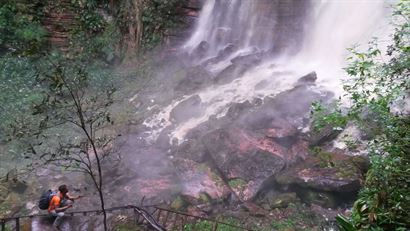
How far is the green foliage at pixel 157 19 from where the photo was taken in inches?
726

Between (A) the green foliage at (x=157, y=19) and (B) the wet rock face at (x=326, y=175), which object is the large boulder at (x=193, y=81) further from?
(B) the wet rock face at (x=326, y=175)

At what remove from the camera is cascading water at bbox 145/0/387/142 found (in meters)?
15.4

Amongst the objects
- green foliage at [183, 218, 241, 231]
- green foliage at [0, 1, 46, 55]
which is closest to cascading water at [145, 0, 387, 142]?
green foliage at [183, 218, 241, 231]

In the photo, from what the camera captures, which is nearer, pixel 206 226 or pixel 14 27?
pixel 206 226

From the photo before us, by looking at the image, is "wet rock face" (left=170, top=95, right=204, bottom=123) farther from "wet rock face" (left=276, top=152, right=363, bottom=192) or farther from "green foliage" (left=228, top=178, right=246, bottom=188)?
"wet rock face" (left=276, top=152, right=363, bottom=192)

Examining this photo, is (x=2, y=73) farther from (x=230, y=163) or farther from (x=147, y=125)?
(x=230, y=163)

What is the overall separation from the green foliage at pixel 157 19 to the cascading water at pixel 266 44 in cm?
134

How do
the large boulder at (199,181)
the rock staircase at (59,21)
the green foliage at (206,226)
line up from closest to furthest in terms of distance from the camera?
the green foliage at (206,226) < the large boulder at (199,181) < the rock staircase at (59,21)

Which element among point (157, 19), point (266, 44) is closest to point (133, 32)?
point (157, 19)

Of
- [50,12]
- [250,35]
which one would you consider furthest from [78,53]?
[250,35]

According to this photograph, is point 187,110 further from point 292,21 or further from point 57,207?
point 57,207

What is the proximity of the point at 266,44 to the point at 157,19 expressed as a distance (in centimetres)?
569

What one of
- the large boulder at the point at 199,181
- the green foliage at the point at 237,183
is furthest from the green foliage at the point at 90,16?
the green foliage at the point at 237,183

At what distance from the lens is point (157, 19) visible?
18.6m
